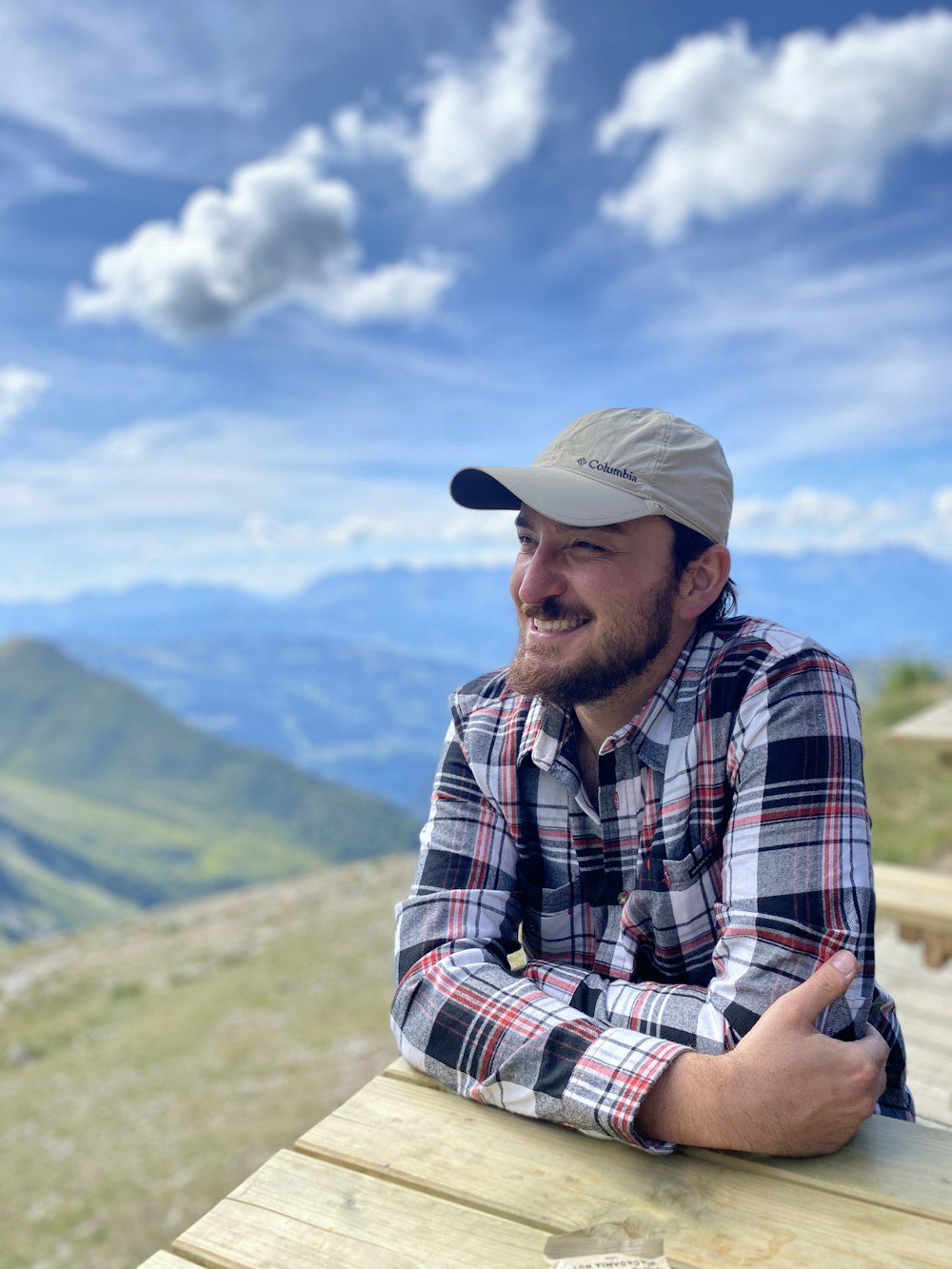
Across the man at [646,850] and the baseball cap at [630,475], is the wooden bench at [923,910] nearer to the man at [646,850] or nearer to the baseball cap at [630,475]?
the man at [646,850]

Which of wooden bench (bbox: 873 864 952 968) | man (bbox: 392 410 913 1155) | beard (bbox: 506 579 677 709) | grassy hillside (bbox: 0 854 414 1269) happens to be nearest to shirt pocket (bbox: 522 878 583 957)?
man (bbox: 392 410 913 1155)

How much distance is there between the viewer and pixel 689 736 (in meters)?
1.91

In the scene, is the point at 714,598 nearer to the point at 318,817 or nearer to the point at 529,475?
the point at 529,475

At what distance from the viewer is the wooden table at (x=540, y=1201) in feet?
4.38

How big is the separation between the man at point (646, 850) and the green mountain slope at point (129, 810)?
251 ft

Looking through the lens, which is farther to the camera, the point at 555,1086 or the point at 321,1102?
the point at 321,1102

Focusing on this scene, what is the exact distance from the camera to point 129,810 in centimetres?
15038

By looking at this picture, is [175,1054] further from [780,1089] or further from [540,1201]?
[780,1089]

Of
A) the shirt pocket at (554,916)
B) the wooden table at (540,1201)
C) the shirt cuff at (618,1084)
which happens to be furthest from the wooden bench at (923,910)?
the shirt cuff at (618,1084)

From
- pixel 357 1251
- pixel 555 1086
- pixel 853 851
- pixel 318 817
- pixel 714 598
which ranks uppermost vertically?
pixel 714 598

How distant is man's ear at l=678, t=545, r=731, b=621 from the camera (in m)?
2.12

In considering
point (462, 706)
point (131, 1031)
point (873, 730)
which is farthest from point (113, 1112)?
point (873, 730)

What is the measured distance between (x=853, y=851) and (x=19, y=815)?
136994mm

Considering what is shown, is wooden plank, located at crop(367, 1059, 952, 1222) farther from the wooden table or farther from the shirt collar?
the shirt collar
